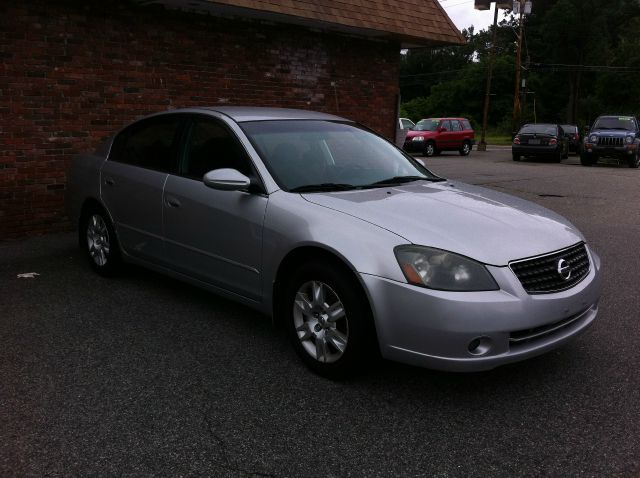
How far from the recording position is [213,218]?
427 cm

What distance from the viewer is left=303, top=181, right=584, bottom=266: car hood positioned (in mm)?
3258

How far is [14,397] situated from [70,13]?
573 centimetres

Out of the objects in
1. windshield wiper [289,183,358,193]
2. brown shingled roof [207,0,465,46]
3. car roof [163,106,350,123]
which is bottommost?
windshield wiper [289,183,358,193]

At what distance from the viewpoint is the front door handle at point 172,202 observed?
459cm

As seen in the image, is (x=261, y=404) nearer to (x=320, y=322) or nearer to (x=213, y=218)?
(x=320, y=322)

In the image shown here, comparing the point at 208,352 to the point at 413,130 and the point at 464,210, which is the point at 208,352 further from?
the point at 413,130

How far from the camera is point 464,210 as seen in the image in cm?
373

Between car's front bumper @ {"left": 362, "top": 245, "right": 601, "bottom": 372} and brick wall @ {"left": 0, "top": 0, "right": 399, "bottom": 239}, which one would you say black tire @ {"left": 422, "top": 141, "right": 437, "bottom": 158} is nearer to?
brick wall @ {"left": 0, "top": 0, "right": 399, "bottom": 239}

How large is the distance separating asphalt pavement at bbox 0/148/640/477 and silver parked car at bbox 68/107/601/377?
1.01ft

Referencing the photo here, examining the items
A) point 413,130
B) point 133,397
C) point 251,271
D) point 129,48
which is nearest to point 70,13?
point 129,48

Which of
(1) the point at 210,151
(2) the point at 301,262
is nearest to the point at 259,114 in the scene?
(1) the point at 210,151

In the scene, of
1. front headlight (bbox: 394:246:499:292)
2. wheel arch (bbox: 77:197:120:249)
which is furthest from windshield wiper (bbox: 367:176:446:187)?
wheel arch (bbox: 77:197:120:249)

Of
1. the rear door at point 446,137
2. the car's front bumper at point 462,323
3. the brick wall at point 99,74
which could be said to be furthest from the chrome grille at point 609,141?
the car's front bumper at point 462,323

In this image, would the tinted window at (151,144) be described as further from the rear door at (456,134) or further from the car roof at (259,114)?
the rear door at (456,134)
